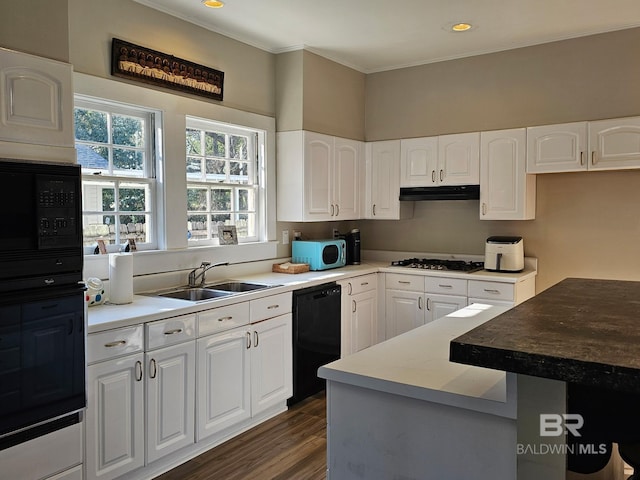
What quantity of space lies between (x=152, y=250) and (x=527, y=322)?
8.99ft

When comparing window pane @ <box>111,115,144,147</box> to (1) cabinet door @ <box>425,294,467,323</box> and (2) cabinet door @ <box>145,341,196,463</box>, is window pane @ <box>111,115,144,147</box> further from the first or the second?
(1) cabinet door @ <box>425,294,467,323</box>

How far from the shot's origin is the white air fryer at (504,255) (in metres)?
4.29

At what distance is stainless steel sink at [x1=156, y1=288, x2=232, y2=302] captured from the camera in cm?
344

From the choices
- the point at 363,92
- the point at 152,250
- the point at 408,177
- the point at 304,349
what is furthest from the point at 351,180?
the point at 152,250

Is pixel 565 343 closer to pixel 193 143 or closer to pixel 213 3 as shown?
pixel 213 3

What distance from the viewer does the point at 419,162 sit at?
4.81 metres

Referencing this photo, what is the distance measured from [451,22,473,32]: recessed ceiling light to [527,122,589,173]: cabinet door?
3.09 ft

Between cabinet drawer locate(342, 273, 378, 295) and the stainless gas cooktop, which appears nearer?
cabinet drawer locate(342, 273, 378, 295)

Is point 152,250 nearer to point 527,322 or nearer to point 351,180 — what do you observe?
point 351,180

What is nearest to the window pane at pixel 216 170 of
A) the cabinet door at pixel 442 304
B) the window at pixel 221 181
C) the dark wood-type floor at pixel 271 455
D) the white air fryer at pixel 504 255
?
the window at pixel 221 181

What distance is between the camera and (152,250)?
3.53 meters

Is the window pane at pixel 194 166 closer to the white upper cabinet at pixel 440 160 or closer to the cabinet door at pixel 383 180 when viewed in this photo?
the cabinet door at pixel 383 180

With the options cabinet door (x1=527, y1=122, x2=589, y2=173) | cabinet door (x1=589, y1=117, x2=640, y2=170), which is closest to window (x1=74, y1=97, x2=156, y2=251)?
cabinet door (x1=527, y1=122, x2=589, y2=173)

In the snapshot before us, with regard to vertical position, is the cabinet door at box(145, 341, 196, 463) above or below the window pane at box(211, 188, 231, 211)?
below
